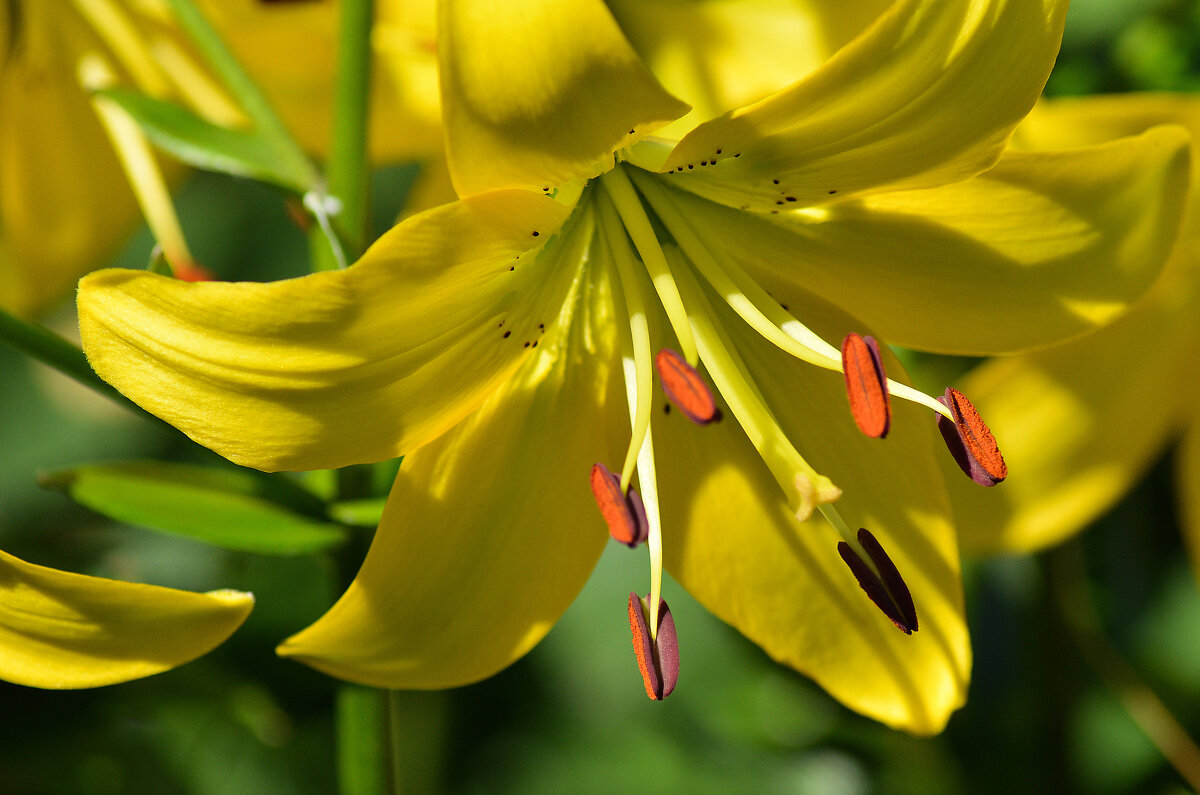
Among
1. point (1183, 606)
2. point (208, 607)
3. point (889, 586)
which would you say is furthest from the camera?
point (1183, 606)

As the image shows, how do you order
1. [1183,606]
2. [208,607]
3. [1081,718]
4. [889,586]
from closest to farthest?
[208,607] < [889,586] < [1081,718] < [1183,606]

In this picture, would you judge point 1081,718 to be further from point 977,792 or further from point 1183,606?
point 1183,606

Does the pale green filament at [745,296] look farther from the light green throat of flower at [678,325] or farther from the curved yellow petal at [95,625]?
the curved yellow petal at [95,625]

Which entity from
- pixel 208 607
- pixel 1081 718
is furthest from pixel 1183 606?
pixel 208 607

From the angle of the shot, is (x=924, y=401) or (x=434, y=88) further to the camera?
(x=434, y=88)

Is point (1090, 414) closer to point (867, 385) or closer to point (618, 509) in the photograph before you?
point (867, 385)

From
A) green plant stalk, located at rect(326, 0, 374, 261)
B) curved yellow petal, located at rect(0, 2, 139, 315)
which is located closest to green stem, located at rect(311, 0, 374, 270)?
green plant stalk, located at rect(326, 0, 374, 261)

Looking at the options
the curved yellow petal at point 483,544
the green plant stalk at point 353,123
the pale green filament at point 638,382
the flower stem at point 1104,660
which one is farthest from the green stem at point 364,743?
the flower stem at point 1104,660

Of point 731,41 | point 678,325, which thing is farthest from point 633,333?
point 731,41
